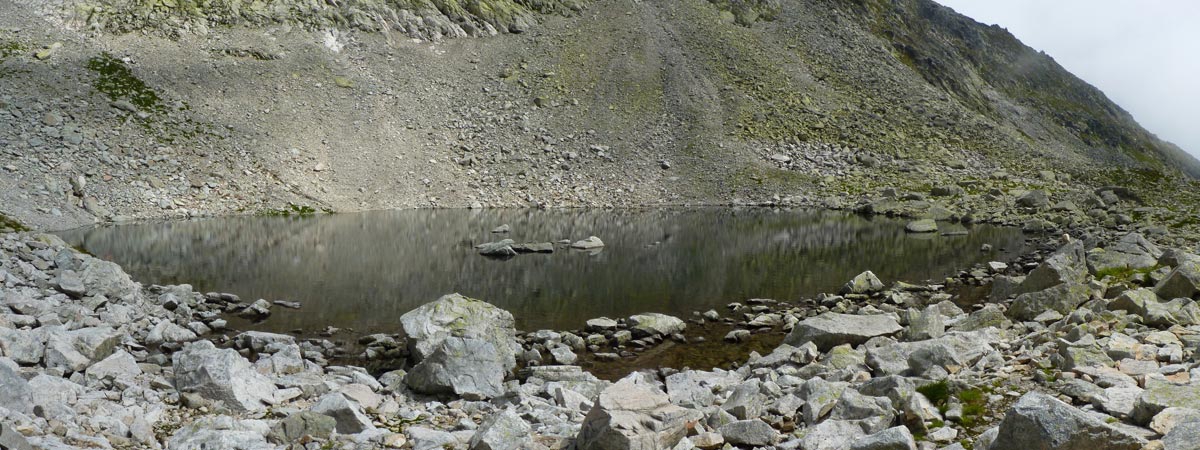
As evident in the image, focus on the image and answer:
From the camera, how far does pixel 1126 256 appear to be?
23953mm

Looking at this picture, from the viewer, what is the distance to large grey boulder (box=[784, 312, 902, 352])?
1773 cm

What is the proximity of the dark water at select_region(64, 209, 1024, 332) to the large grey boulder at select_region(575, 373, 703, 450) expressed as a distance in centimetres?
1195

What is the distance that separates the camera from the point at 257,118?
206 feet

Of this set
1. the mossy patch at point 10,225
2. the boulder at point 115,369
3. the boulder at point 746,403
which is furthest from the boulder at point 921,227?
the mossy patch at point 10,225

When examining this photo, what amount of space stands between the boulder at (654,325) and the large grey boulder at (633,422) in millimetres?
10251

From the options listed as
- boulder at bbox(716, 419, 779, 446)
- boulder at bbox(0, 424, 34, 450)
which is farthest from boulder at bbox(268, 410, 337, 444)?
boulder at bbox(716, 419, 779, 446)

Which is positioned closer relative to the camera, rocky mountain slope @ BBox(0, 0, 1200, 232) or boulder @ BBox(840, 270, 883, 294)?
boulder @ BBox(840, 270, 883, 294)

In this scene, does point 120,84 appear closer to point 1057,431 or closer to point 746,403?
point 746,403

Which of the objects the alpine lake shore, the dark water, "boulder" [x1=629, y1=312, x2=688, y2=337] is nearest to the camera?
the alpine lake shore

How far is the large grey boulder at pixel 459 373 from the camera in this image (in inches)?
555

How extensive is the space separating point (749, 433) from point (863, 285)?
746 inches

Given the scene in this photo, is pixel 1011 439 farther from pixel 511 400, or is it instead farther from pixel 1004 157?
pixel 1004 157

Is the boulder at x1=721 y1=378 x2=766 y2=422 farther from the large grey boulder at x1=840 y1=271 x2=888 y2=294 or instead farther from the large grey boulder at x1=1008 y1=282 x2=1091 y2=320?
the large grey boulder at x1=840 y1=271 x2=888 y2=294

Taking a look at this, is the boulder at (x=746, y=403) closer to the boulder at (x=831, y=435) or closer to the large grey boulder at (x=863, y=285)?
the boulder at (x=831, y=435)
